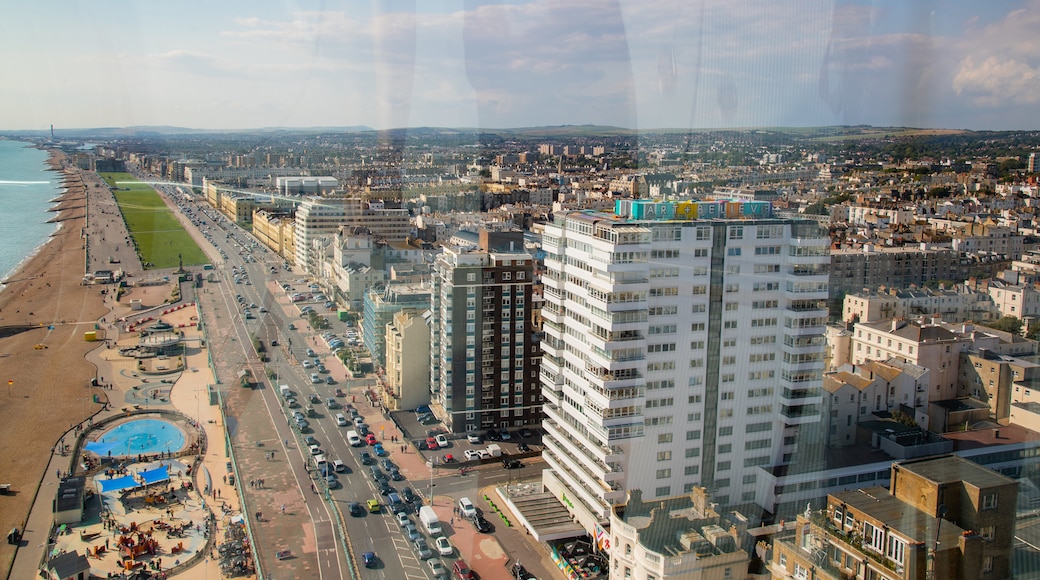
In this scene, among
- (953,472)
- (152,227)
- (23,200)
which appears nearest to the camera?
(953,472)

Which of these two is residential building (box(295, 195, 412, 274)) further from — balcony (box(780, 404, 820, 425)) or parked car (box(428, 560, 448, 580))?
balcony (box(780, 404, 820, 425))

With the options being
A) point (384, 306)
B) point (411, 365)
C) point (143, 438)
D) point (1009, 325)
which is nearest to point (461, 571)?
point (411, 365)

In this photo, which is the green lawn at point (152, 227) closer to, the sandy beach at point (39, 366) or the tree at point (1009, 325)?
the sandy beach at point (39, 366)

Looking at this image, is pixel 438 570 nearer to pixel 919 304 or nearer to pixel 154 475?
pixel 154 475

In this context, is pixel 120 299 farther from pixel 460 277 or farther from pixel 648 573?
pixel 648 573

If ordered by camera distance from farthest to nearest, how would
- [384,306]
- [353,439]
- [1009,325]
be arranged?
1. [384,306]
2. [1009,325]
3. [353,439]

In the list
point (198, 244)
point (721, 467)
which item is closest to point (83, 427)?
point (721, 467)

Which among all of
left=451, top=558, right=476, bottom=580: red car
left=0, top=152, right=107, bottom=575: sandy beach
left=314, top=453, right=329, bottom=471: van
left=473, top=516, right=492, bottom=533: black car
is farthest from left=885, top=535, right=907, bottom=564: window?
left=0, top=152, right=107, bottom=575: sandy beach
